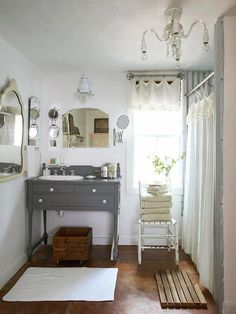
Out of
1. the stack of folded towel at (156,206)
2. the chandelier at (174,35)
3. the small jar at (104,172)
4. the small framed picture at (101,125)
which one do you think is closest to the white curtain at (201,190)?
the stack of folded towel at (156,206)

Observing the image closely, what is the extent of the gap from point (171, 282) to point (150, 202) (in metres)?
0.88

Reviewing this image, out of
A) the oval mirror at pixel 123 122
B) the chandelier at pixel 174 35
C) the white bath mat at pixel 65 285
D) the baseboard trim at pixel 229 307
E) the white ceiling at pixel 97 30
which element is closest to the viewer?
the chandelier at pixel 174 35

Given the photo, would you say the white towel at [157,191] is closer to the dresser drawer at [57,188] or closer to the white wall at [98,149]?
the white wall at [98,149]

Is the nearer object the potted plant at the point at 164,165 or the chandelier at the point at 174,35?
the chandelier at the point at 174,35

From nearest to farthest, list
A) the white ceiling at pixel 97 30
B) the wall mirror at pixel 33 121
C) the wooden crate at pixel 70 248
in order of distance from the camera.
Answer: the white ceiling at pixel 97 30
the wooden crate at pixel 70 248
the wall mirror at pixel 33 121

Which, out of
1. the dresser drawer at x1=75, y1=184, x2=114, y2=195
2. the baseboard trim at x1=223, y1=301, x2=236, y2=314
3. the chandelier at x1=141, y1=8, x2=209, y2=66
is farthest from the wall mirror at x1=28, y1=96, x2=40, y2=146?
the baseboard trim at x1=223, y1=301, x2=236, y2=314

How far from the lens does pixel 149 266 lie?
307 cm

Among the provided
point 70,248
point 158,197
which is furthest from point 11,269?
point 158,197

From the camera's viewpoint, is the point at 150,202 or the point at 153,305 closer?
the point at 153,305

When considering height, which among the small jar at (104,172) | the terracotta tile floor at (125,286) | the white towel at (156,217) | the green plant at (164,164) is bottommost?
the terracotta tile floor at (125,286)

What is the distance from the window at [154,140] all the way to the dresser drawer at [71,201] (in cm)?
75

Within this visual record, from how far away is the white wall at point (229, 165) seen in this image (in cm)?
215

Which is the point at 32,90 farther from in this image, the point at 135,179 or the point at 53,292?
the point at 53,292

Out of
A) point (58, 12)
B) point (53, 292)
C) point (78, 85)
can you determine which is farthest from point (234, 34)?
point (53, 292)
